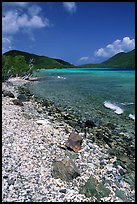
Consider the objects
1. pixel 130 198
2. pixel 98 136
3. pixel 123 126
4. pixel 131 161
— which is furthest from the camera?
pixel 123 126

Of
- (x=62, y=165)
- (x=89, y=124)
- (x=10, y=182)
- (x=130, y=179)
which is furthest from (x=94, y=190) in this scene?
(x=89, y=124)

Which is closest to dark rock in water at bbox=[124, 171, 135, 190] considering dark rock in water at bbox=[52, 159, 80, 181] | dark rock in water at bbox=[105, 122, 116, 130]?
dark rock in water at bbox=[52, 159, 80, 181]

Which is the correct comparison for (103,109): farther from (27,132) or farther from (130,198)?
(130,198)

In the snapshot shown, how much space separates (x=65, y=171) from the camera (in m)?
10.6

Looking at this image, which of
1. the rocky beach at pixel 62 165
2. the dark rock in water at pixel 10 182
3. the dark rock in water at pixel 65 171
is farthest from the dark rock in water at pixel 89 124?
the dark rock in water at pixel 10 182

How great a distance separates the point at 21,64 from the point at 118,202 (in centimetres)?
6881

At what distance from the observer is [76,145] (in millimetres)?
14430

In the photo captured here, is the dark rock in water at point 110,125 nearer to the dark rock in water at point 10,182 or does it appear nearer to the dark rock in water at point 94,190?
the dark rock in water at point 94,190

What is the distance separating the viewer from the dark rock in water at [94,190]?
9750mm

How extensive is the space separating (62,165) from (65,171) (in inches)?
12.2

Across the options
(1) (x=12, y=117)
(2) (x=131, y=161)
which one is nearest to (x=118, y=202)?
(2) (x=131, y=161)

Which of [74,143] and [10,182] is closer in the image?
[10,182]

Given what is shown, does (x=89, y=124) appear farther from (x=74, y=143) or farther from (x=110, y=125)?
(x=74, y=143)

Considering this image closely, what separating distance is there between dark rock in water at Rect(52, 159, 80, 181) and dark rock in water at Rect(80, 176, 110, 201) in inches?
23.6
